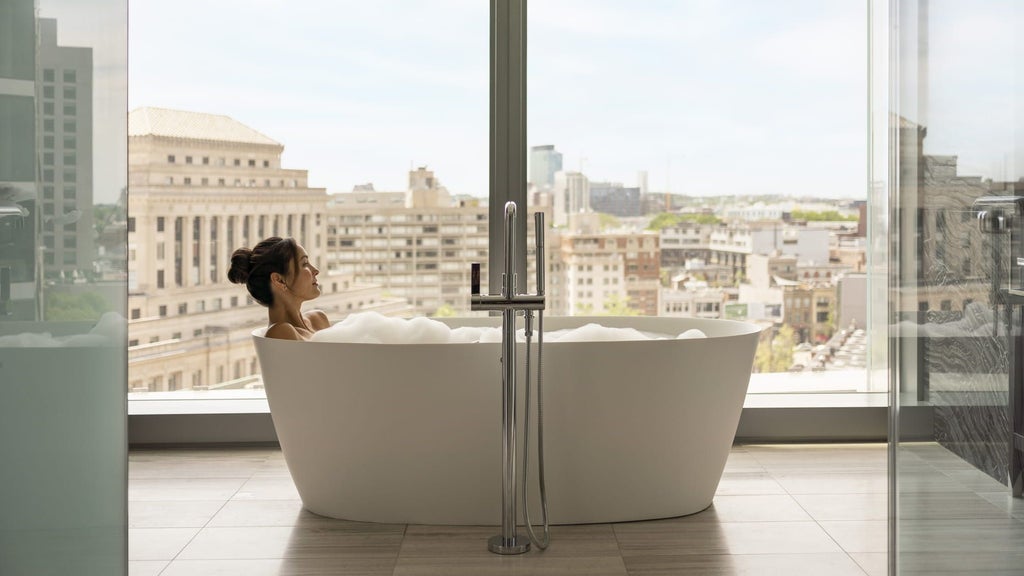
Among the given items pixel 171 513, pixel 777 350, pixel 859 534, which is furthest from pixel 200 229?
pixel 859 534

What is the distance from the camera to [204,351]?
4.10 meters

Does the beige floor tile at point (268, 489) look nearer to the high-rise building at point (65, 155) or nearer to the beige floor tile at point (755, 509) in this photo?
the beige floor tile at point (755, 509)

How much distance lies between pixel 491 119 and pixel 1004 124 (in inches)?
98.6

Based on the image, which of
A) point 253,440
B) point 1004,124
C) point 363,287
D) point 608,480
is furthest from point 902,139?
point 253,440

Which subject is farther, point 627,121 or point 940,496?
point 627,121

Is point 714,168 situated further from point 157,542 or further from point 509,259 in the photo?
point 157,542

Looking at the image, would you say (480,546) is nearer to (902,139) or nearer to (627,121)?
(902,139)

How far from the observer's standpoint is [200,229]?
407 centimetres

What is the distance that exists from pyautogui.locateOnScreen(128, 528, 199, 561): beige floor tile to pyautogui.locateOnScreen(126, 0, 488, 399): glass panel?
1311 mm

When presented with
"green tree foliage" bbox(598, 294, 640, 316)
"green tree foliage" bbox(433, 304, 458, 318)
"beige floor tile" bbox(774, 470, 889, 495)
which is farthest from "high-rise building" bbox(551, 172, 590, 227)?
"beige floor tile" bbox(774, 470, 889, 495)

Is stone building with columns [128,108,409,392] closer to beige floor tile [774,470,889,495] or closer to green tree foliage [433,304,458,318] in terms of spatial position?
green tree foliage [433,304,458,318]

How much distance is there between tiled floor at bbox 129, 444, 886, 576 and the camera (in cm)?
255

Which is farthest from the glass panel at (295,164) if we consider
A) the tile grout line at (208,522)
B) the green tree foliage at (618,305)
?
the tile grout line at (208,522)

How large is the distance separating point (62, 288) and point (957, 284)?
1635mm
